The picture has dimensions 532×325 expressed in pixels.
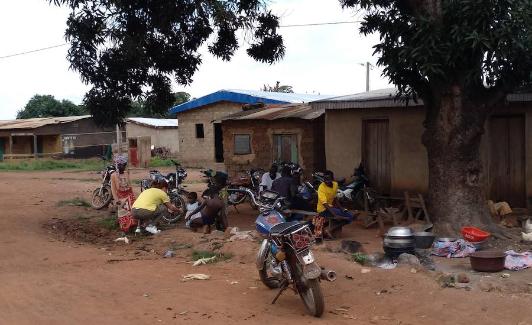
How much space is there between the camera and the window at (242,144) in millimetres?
17250

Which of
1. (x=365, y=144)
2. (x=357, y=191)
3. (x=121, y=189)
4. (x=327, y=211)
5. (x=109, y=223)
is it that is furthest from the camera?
(x=365, y=144)

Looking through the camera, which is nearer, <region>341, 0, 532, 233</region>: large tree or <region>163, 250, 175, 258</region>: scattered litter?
<region>341, 0, 532, 233</region>: large tree

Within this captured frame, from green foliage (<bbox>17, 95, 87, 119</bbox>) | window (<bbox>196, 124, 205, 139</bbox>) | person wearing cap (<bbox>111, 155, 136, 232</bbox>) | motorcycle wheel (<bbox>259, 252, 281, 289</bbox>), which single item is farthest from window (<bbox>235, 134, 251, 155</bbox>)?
green foliage (<bbox>17, 95, 87, 119</bbox>)

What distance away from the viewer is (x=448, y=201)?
31.9 ft

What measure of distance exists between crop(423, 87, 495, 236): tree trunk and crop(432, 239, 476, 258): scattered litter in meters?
0.99

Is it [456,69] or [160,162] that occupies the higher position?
[456,69]

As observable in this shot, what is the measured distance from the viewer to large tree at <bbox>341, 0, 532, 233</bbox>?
8.27 meters

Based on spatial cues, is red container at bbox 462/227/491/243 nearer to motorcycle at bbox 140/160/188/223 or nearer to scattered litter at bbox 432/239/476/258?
scattered litter at bbox 432/239/476/258

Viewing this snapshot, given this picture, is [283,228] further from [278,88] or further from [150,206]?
[278,88]

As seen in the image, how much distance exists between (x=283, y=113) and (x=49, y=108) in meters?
44.6

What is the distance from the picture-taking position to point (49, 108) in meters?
55.7

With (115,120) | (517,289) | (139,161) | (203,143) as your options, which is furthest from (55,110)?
(517,289)

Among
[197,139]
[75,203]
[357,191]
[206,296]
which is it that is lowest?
[206,296]

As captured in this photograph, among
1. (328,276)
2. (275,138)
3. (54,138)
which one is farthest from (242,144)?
(54,138)
